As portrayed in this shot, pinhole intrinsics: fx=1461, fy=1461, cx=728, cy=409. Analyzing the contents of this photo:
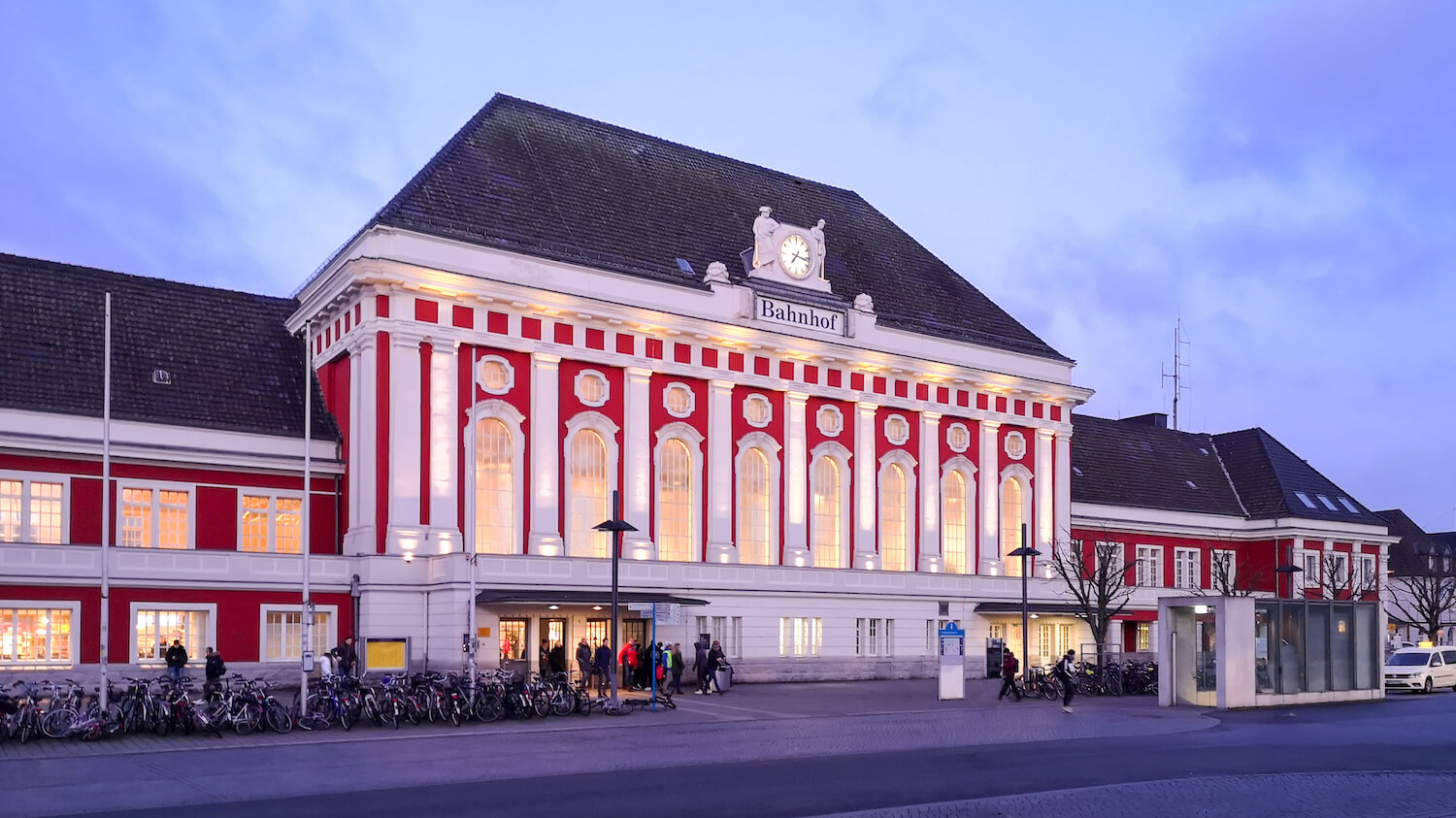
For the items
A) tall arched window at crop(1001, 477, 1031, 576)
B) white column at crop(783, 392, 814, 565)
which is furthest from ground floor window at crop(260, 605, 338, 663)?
tall arched window at crop(1001, 477, 1031, 576)

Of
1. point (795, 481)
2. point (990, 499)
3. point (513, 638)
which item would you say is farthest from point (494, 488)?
point (990, 499)

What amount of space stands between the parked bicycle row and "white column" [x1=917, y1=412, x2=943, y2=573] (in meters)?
22.8

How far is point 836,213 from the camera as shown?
59750 millimetres

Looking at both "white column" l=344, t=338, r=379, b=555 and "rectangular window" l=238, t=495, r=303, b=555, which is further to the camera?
"rectangular window" l=238, t=495, r=303, b=555

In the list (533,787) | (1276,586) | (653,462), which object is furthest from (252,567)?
(1276,586)

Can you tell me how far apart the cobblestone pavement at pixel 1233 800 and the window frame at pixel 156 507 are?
27.7 meters

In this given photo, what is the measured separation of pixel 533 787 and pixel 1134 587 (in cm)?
4597

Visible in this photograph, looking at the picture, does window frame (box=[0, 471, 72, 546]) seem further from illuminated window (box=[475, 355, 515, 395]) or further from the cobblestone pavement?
the cobblestone pavement

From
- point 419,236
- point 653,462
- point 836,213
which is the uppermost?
point 836,213

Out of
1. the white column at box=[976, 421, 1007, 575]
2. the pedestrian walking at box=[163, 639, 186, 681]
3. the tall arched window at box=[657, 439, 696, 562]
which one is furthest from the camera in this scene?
the white column at box=[976, 421, 1007, 575]

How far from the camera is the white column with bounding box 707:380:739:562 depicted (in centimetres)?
4803

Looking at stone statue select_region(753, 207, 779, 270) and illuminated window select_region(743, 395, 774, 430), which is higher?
stone statue select_region(753, 207, 779, 270)

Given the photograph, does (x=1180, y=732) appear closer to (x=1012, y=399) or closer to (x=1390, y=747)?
(x=1390, y=747)

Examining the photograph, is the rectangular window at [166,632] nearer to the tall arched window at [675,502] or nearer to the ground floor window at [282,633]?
the ground floor window at [282,633]
